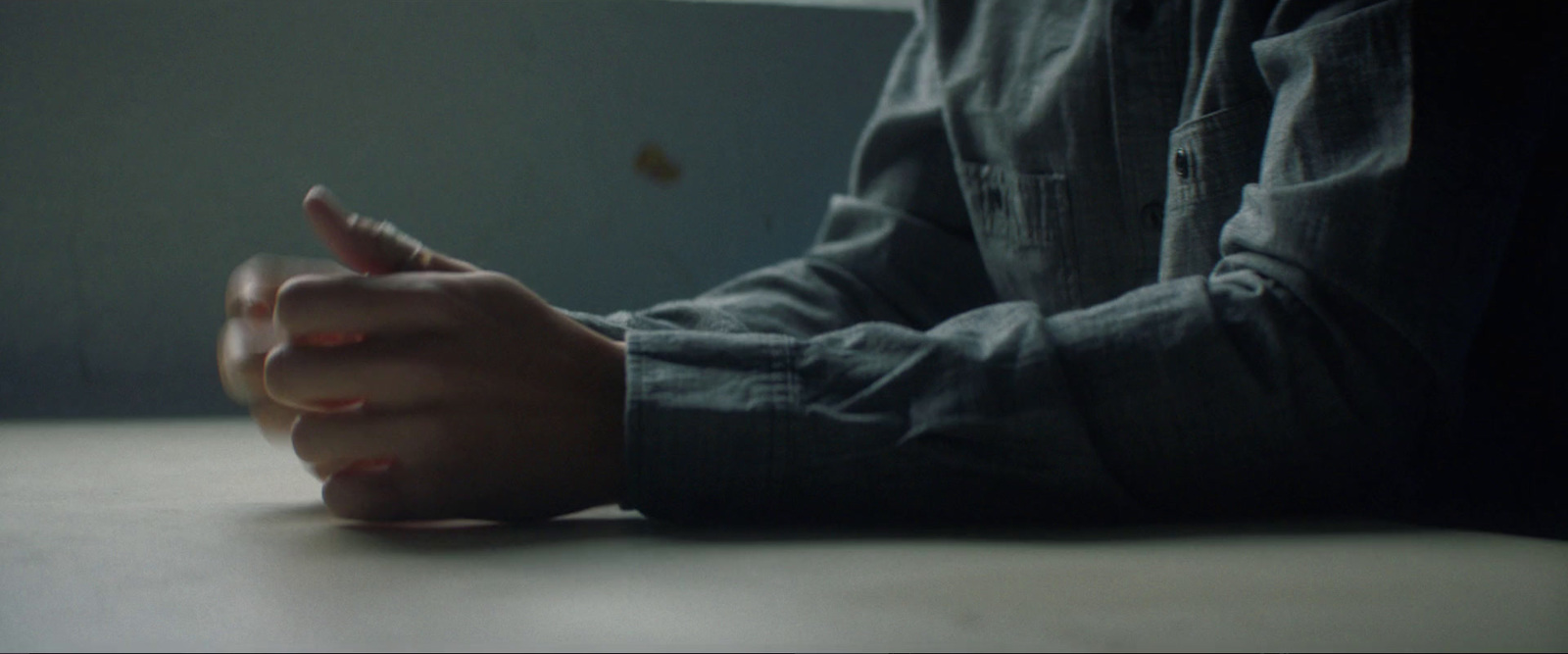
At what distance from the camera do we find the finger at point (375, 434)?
64cm

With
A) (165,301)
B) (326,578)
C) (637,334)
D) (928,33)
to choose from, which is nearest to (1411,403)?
(637,334)

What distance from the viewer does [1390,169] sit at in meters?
0.65

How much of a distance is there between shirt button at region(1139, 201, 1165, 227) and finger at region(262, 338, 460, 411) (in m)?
0.53

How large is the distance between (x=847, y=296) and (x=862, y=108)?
83 cm

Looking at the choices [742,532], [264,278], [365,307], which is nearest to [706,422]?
[742,532]

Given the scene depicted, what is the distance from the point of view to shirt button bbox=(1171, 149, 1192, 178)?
0.84 metres

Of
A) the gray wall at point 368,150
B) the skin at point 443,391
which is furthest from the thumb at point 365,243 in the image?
the gray wall at point 368,150

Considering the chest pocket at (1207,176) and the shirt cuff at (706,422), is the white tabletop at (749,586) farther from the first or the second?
the chest pocket at (1207,176)

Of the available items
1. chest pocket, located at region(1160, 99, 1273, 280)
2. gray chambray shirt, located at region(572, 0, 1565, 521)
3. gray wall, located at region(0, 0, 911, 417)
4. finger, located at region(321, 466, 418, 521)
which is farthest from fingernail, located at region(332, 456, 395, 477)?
gray wall, located at region(0, 0, 911, 417)

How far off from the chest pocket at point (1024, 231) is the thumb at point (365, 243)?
50 centimetres

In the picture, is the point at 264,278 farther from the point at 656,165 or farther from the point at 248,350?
the point at 656,165

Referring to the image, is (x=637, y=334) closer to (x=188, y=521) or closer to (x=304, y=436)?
(x=304, y=436)

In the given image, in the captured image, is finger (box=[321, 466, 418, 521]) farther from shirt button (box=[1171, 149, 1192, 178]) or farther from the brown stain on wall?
the brown stain on wall

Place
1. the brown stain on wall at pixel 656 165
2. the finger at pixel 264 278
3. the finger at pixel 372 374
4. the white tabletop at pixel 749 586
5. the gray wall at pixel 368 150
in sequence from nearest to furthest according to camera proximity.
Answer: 1. the white tabletop at pixel 749 586
2. the finger at pixel 372 374
3. the finger at pixel 264 278
4. the gray wall at pixel 368 150
5. the brown stain on wall at pixel 656 165
